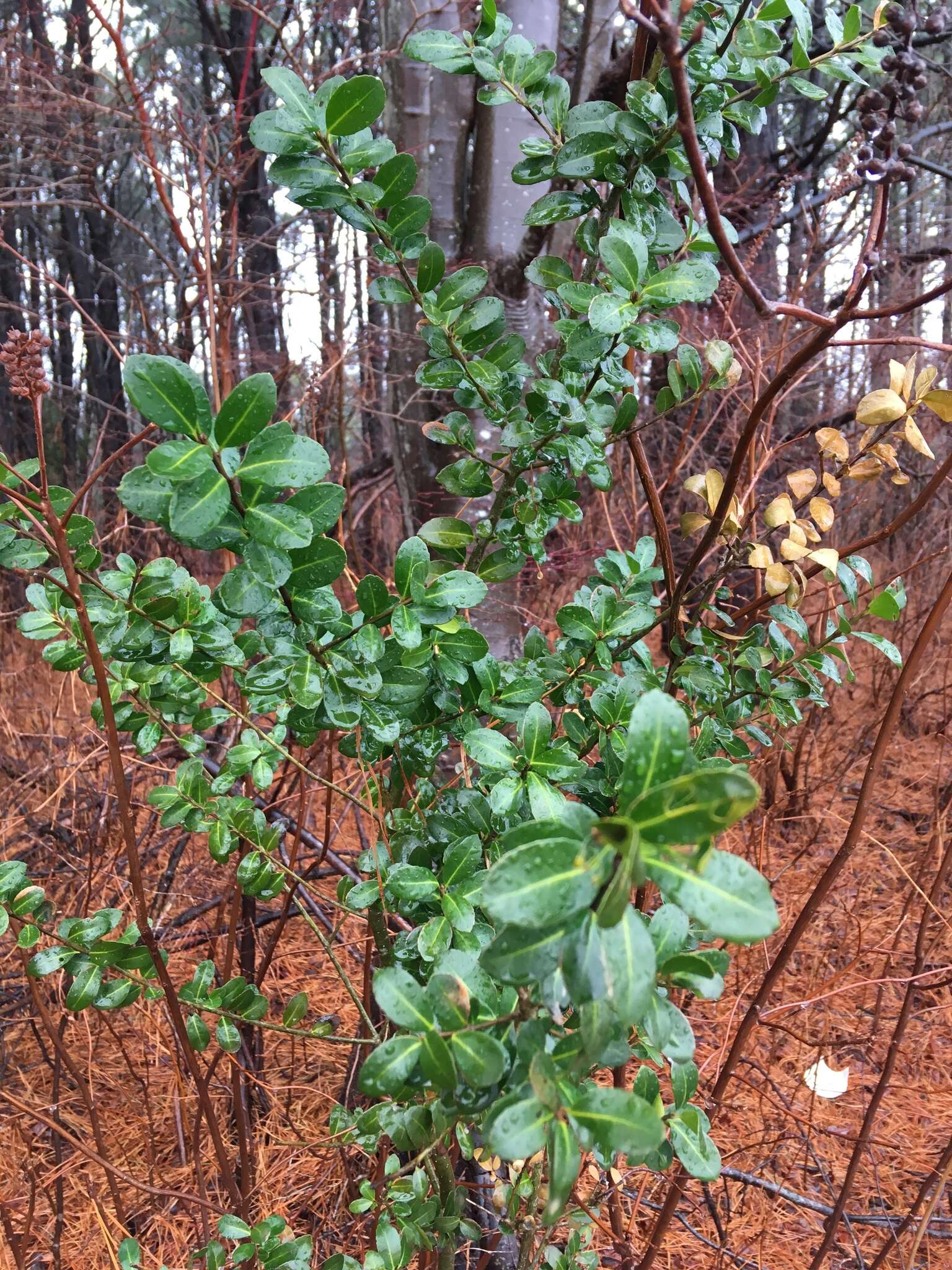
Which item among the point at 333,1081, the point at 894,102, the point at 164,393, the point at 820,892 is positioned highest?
the point at 894,102

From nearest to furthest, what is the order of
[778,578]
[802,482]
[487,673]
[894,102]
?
[894,102], [487,673], [778,578], [802,482]

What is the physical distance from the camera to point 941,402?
2.56 feet

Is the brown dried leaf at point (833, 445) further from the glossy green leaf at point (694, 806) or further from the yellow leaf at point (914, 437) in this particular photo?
the glossy green leaf at point (694, 806)

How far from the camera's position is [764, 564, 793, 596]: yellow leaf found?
82 cm

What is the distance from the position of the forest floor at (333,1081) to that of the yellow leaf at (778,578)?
1.71 ft

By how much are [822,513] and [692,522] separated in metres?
0.13

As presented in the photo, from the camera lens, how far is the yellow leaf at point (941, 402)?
→ 30.0 inches

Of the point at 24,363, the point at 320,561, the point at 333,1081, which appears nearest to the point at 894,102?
the point at 320,561

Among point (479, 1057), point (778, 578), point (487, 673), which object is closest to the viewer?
point (479, 1057)

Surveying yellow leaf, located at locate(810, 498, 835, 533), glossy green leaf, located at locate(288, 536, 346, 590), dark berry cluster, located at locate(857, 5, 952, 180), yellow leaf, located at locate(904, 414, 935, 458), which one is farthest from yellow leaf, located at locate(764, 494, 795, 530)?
glossy green leaf, located at locate(288, 536, 346, 590)

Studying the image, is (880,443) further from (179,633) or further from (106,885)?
(106,885)

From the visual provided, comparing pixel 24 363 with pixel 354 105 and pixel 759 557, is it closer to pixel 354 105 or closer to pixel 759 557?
pixel 354 105

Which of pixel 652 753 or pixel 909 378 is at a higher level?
pixel 909 378

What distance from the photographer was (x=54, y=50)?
11.6 feet
